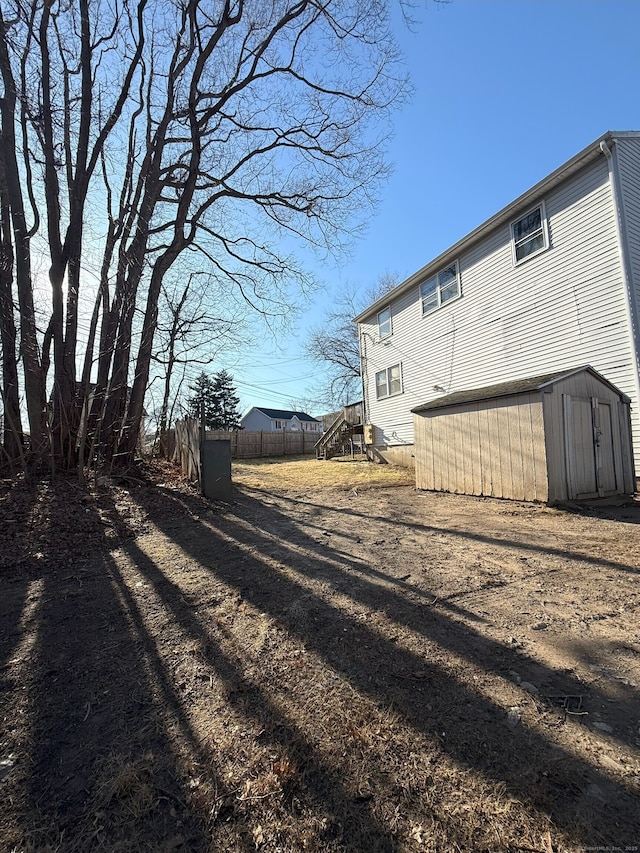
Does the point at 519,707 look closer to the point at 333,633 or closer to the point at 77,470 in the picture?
the point at 333,633

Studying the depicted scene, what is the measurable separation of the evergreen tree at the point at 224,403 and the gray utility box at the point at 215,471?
1124 inches

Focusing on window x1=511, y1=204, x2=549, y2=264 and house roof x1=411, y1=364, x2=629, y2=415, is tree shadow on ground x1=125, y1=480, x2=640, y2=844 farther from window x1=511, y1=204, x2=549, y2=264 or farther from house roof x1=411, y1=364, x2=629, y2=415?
window x1=511, y1=204, x2=549, y2=264

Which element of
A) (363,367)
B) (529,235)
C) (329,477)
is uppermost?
(529,235)

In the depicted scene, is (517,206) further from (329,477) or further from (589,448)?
(329,477)

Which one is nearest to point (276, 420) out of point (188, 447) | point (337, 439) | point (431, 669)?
point (337, 439)

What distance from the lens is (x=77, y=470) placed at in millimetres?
7426

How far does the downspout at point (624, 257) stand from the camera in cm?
769

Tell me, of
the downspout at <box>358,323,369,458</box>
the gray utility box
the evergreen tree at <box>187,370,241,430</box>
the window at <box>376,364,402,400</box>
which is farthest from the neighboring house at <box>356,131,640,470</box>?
the evergreen tree at <box>187,370,241,430</box>

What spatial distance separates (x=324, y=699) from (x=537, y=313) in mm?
10331

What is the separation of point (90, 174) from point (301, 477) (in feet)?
30.8

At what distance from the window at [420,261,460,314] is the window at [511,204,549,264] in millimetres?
2101

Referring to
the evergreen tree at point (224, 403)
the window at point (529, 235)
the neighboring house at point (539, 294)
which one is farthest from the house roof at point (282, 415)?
the window at point (529, 235)

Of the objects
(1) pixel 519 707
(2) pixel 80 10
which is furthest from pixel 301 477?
(2) pixel 80 10

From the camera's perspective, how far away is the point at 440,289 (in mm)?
12984
